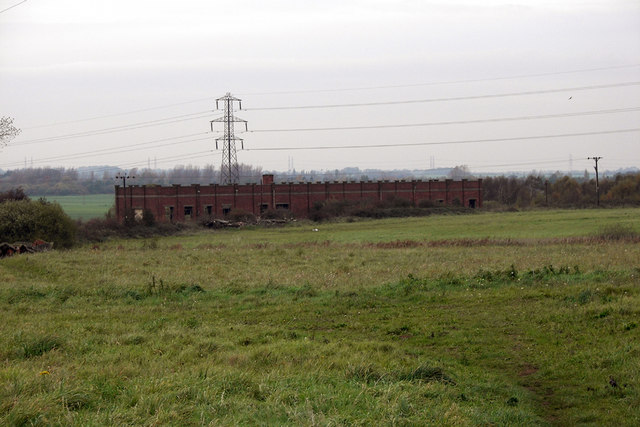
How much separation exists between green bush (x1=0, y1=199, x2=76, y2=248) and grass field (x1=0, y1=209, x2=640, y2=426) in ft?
68.4

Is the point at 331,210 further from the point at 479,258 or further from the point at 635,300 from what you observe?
the point at 635,300

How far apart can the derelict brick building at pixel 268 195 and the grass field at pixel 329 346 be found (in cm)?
5153

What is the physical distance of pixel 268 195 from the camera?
270 ft

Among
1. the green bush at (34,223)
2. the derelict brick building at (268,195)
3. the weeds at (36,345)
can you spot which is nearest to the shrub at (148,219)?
the derelict brick building at (268,195)

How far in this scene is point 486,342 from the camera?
1173 cm

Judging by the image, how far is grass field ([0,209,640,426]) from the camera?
6867mm

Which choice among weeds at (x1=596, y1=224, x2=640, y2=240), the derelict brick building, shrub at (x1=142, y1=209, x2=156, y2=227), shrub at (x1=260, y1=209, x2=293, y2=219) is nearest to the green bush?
shrub at (x1=142, y1=209, x2=156, y2=227)

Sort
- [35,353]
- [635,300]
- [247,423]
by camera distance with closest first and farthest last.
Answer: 1. [247,423]
2. [35,353]
3. [635,300]

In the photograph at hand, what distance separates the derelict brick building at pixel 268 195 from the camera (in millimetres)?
74562

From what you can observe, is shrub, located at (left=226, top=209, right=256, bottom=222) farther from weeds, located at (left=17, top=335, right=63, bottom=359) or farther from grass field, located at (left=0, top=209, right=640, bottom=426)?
weeds, located at (left=17, top=335, right=63, bottom=359)

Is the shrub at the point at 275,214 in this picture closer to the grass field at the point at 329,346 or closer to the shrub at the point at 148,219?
the shrub at the point at 148,219

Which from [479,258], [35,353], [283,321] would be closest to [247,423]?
[35,353]

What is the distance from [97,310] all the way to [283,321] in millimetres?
4926

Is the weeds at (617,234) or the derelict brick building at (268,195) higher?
the derelict brick building at (268,195)
